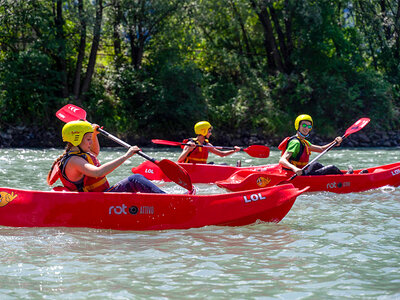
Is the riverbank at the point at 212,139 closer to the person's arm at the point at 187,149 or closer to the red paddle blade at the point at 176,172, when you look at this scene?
the person's arm at the point at 187,149

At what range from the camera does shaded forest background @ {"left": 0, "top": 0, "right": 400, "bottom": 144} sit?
2006 cm

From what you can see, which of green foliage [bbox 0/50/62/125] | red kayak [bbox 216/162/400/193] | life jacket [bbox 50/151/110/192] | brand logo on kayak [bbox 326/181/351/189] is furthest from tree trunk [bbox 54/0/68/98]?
life jacket [bbox 50/151/110/192]

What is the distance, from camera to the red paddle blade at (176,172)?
17.4ft

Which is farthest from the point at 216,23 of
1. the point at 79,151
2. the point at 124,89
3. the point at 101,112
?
the point at 79,151

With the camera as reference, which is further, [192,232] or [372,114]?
[372,114]

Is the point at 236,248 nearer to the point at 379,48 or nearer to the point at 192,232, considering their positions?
the point at 192,232

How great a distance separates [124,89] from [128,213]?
17.3 m

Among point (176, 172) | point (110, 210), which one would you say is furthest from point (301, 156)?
point (110, 210)

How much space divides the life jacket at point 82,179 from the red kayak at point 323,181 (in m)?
2.62

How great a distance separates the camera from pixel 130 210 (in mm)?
4953

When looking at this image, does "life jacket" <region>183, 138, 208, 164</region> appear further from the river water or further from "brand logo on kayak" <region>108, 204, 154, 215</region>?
"brand logo on kayak" <region>108, 204, 154, 215</region>

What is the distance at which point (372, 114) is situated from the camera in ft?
73.3

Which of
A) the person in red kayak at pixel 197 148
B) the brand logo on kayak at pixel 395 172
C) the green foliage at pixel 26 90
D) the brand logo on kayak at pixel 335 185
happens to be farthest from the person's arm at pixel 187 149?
the green foliage at pixel 26 90

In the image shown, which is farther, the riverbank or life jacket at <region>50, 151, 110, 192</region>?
the riverbank
